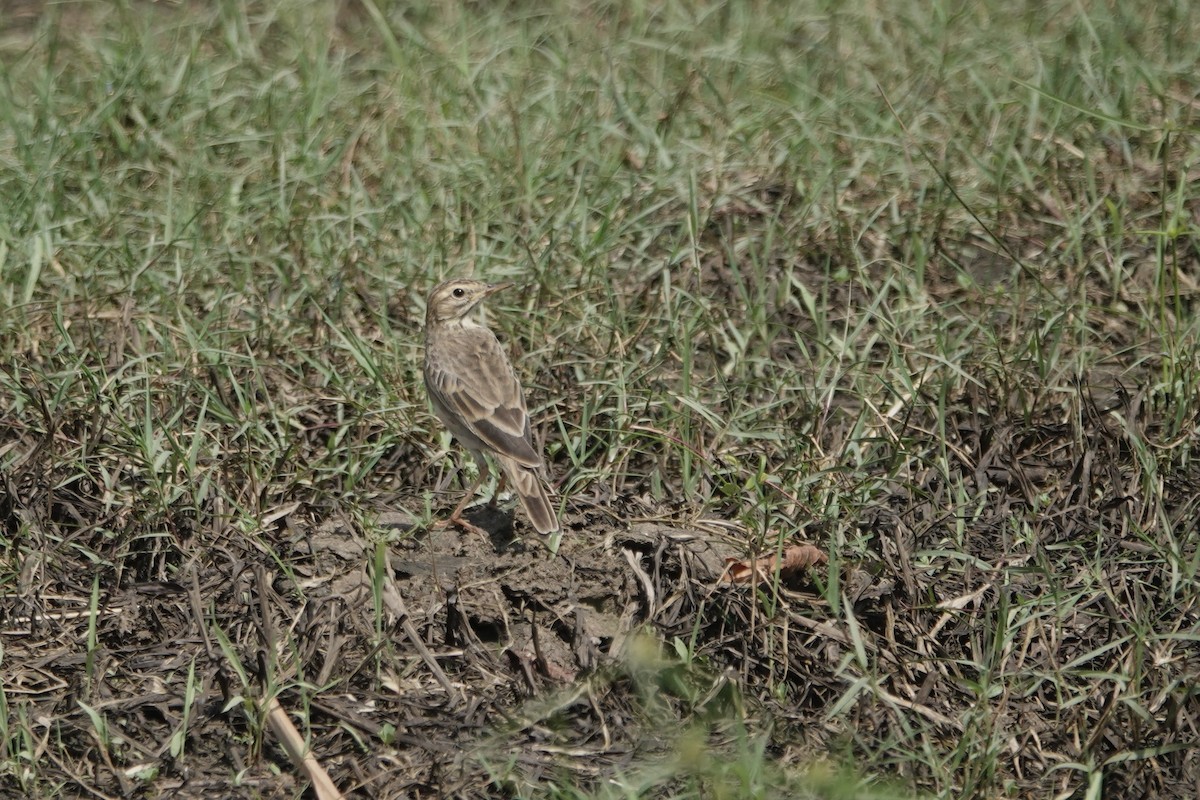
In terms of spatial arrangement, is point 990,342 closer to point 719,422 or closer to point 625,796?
point 719,422

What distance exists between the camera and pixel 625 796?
4.86 metres

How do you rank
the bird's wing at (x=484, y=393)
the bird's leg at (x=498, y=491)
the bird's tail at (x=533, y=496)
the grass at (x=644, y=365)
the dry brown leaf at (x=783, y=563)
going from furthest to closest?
the bird's leg at (x=498, y=491) < the bird's wing at (x=484, y=393) < the bird's tail at (x=533, y=496) < the dry brown leaf at (x=783, y=563) < the grass at (x=644, y=365)

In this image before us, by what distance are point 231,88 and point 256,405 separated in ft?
9.65

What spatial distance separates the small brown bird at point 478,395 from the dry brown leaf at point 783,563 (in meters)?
0.69

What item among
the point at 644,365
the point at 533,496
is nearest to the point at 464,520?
the point at 533,496

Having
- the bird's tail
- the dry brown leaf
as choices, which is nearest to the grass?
the dry brown leaf

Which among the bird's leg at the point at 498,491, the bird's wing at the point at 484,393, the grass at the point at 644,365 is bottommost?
the bird's leg at the point at 498,491

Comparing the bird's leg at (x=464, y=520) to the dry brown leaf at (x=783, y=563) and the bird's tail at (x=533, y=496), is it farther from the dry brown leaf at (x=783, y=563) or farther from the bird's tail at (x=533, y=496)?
the dry brown leaf at (x=783, y=563)

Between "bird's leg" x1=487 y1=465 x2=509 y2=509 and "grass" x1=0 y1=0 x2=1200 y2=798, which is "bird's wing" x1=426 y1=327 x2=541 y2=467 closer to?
"bird's leg" x1=487 y1=465 x2=509 y2=509

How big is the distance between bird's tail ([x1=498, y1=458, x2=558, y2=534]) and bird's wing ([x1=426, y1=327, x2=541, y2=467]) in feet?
0.14

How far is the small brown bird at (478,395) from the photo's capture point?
6094 mm

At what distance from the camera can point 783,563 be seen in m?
5.77

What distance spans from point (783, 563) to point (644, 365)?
5.19ft

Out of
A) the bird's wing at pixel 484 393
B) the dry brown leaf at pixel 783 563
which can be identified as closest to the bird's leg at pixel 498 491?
the bird's wing at pixel 484 393
